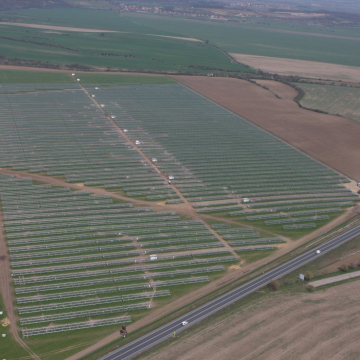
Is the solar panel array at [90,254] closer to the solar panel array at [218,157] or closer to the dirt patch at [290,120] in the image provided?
the solar panel array at [218,157]

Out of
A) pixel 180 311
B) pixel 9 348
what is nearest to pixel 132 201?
pixel 180 311

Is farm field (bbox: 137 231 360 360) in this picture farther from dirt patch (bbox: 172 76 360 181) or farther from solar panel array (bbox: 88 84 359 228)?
dirt patch (bbox: 172 76 360 181)

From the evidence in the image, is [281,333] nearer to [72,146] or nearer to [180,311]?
[180,311]

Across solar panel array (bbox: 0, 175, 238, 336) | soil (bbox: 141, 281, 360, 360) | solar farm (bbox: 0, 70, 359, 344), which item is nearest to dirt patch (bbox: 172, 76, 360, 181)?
solar farm (bbox: 0, 70, 359, 344)

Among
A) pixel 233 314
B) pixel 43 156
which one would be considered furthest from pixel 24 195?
pixel 233 314

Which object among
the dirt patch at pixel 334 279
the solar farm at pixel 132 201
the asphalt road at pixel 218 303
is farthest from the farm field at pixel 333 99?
the dirt patch at pixel 334 279

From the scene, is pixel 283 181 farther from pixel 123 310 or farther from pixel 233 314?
pixel 123 310
